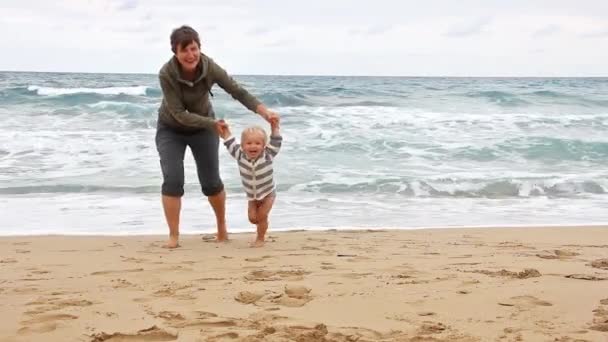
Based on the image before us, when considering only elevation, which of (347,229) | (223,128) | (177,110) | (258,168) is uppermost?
(177,110)

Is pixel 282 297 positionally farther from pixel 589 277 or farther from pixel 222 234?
pixel 222 234

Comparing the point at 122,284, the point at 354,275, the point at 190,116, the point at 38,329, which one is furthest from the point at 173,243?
the point at 38,329

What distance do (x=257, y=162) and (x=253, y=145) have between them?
12cm

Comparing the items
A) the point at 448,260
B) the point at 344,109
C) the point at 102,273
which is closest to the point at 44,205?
the point at 102,273

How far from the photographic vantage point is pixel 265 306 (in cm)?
325

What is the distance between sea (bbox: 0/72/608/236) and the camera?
672 cm

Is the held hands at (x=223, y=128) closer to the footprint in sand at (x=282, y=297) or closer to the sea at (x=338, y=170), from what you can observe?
the footprint in sand at (x=282, y=297)

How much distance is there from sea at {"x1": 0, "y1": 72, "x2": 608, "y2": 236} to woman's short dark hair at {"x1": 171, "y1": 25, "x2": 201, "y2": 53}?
1967 mm

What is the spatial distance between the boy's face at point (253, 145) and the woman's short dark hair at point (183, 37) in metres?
0.69

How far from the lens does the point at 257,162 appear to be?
4.82 m

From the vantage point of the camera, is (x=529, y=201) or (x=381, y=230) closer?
(x=381, y=230)

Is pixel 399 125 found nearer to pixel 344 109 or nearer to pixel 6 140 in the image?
pixel 344 109

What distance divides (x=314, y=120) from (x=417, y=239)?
35.6 ft

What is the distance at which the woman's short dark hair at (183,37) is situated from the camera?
4.48 meters
